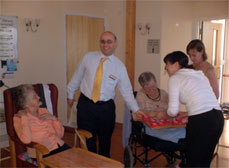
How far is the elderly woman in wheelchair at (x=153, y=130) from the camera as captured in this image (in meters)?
2.56

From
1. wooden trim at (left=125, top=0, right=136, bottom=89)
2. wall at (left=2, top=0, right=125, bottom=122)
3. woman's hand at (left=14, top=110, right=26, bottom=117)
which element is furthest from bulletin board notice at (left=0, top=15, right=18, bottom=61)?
wooden trim at (left=125, top=0, right=136, bottom=89)

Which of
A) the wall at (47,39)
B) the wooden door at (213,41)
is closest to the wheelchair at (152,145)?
the wall at (47,39)

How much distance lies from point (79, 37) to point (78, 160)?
2.82 metres

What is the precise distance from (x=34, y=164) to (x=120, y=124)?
274cm

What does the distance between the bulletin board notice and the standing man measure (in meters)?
1.39

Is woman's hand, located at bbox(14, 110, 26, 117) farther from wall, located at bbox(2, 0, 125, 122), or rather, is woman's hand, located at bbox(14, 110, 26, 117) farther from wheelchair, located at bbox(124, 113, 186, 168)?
wall, located at bbox(2, 0, 125, 122)

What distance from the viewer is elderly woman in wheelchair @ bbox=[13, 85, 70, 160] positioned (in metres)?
2.28

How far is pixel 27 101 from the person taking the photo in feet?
7.68

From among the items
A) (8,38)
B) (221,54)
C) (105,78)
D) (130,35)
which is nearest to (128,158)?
(105,78)

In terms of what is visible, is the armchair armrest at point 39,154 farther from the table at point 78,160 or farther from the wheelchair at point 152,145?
the wheelchair at point 152,145

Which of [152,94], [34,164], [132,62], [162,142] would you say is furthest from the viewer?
[132,62]

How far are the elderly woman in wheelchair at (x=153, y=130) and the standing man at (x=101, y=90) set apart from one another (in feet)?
0.49

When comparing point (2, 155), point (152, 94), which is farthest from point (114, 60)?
point (2, 155)

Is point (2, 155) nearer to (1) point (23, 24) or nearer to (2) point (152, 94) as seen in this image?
(1) point (23, 24)
